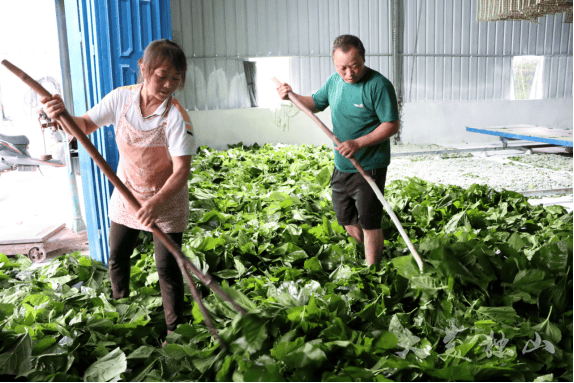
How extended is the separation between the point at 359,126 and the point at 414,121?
9.16 meters

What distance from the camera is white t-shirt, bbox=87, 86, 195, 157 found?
1.64m

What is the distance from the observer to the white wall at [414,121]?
396 inches

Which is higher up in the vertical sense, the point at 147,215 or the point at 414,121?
the point at 147,215

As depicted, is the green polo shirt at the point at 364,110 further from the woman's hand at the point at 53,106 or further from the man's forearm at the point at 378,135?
the woman's hand at the point at 53,106

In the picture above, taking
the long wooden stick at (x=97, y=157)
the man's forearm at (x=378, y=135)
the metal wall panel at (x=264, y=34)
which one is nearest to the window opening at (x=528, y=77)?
the metal wall panel at (x=264, y=34)

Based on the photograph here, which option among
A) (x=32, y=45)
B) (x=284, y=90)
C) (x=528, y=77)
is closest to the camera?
(x=284, y=90)

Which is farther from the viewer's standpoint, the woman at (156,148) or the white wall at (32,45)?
the white wall at (32,45)

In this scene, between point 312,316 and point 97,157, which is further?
point 312,316

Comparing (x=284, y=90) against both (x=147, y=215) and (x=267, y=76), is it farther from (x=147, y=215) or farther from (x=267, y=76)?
(x=267, y=76)

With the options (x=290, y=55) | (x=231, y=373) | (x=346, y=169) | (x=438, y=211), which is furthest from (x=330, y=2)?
(x=231, y=373)

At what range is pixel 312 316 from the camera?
5.75 feet

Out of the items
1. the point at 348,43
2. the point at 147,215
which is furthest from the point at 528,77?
the point at 147,215

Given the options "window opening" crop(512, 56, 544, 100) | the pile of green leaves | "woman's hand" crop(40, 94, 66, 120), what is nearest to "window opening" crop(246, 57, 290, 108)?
"window opening" crop(512, 56, 544, 100)

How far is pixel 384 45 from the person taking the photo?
10.7 meters
